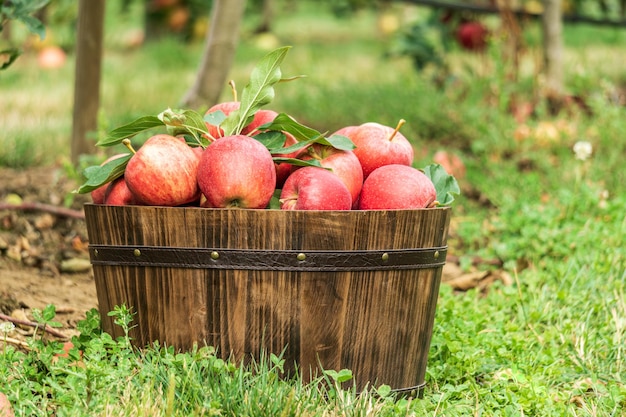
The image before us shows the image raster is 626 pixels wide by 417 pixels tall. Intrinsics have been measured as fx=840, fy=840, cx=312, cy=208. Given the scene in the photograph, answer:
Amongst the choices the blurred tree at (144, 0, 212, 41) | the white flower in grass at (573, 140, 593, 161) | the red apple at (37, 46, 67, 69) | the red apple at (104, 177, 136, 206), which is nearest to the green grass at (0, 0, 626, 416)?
the white flower in grass at (573, 140, 593, 161)

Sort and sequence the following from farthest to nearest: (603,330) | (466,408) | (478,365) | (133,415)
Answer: (603,330), (478,365), (466,408), (133,415)

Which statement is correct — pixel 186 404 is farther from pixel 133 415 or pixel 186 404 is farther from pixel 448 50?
pixel 448 50

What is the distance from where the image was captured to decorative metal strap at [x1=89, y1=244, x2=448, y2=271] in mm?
1956

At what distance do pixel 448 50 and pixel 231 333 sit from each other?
4.64 m

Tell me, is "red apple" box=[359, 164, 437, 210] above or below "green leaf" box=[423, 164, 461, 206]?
above

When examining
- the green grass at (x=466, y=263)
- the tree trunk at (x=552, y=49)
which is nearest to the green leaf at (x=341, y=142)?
the green grass at (x=466, y=263)

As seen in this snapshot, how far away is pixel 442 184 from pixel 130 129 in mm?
876

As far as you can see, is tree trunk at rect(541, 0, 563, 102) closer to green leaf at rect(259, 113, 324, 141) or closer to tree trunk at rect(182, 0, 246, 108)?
tree trunk at rect(182, 0, 246, 108)

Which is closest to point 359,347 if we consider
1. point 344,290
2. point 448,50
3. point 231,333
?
point 344,290

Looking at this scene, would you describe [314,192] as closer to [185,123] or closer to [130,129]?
[185,123]

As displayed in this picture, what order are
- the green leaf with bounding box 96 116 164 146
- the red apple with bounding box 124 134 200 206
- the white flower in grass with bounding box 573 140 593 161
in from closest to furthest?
the red apple with bounding box 124 134 200 206, the green leaf with bounding box 96 116 164 146, the white flower in grass with bounding box 573 140 593 161

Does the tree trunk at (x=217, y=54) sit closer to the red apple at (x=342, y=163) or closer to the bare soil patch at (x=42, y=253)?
the bare soil patch at (x=42, y=253)

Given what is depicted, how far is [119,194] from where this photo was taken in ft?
7.17

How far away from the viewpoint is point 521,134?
4.81 m
